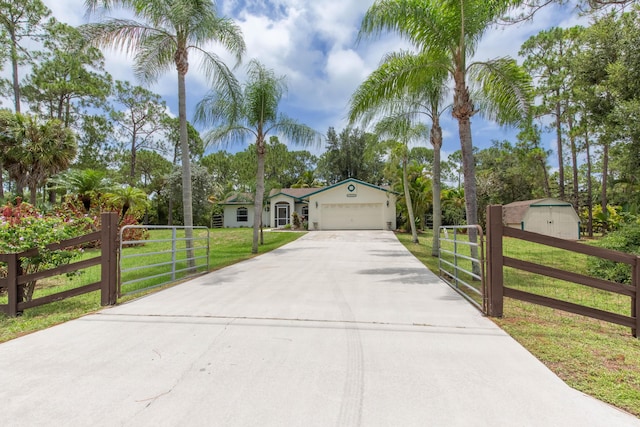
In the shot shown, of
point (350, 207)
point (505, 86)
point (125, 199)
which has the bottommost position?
point (350, 207)

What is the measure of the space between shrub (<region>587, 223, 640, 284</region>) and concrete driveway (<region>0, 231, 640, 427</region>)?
15.9 ft

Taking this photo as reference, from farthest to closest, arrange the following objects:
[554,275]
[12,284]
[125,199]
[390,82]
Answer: [125,199], [390,82], [12,284], [554,275]

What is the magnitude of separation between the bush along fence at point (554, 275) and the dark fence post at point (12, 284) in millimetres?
6382

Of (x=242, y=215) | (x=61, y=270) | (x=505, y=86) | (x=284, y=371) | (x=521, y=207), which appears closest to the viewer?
(x=284, y=371)

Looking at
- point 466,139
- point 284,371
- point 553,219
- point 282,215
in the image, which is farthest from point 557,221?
point 284,371

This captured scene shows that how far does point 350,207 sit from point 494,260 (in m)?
20.1

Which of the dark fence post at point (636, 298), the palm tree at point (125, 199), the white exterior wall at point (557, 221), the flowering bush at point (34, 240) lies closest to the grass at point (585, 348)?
the dark fence post at point (636, 298)

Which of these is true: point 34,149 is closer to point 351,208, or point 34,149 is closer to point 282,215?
point 282,215

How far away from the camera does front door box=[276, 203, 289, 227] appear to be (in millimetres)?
27531

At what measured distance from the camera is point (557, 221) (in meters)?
21.2

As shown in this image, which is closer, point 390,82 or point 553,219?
point 390,82

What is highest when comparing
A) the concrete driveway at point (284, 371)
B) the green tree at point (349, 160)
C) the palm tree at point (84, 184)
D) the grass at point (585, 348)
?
the green tree at point (349, 160)

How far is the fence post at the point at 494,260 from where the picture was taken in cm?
400

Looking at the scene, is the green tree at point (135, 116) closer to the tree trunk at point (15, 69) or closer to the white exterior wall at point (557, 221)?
the tree trunk at point (15, 69)
